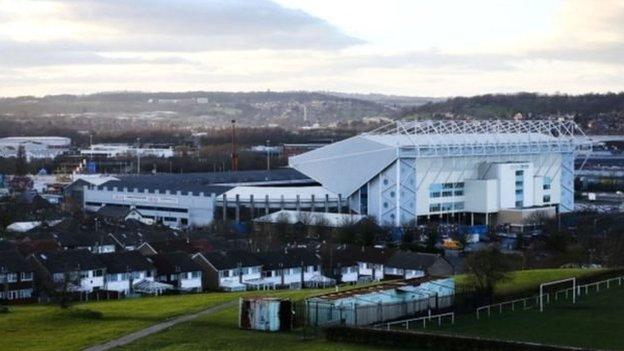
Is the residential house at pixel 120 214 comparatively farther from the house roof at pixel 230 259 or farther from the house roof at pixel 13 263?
the house roof at pixel 13 263

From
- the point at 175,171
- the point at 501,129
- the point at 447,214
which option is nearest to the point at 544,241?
the point at 447,214

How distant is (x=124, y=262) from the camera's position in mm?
28516

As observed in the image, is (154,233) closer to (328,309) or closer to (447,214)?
(447,214)

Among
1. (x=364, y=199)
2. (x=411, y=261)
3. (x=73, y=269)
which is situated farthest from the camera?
(x=364, y=199)

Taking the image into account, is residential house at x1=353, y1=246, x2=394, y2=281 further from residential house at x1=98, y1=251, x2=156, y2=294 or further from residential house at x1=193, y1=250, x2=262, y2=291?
residential house at x1=98, y1=251, x2=156, y2=294

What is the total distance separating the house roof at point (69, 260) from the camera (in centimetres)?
2731

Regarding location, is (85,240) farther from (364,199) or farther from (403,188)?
(364,199)

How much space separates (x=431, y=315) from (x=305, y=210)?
31.1 metres

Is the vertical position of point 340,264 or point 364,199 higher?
point 364,199

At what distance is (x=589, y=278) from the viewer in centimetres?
2170

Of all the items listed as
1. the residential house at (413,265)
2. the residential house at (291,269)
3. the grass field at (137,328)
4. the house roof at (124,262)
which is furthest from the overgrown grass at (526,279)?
the house roof at (124,262)

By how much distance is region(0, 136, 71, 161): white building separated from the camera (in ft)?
321

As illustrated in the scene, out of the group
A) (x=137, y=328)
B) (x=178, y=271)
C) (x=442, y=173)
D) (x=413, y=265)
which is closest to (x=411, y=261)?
(x=413, y=265)

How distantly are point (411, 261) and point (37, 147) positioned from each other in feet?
267
